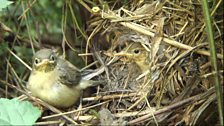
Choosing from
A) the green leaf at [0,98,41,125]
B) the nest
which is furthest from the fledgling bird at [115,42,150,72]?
the green leaf at [0,98,41,125]

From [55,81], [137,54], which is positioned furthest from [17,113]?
[137,54]

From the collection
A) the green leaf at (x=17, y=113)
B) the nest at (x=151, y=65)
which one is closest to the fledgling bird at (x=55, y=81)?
the nest at (x=151, y=65)

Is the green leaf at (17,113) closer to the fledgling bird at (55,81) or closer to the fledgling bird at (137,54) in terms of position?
the fledgling bird at (55,81)

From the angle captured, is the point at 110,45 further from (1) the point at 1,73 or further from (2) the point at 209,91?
(2) the point at 209,91

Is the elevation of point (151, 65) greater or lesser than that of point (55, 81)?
greater

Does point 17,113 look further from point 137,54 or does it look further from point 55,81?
point 137,54

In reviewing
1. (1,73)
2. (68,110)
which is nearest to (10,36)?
(1,73)

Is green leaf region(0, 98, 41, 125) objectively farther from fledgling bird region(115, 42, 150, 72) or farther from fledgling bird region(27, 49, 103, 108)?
fledgling bird region(115, 42, 150, 72)
